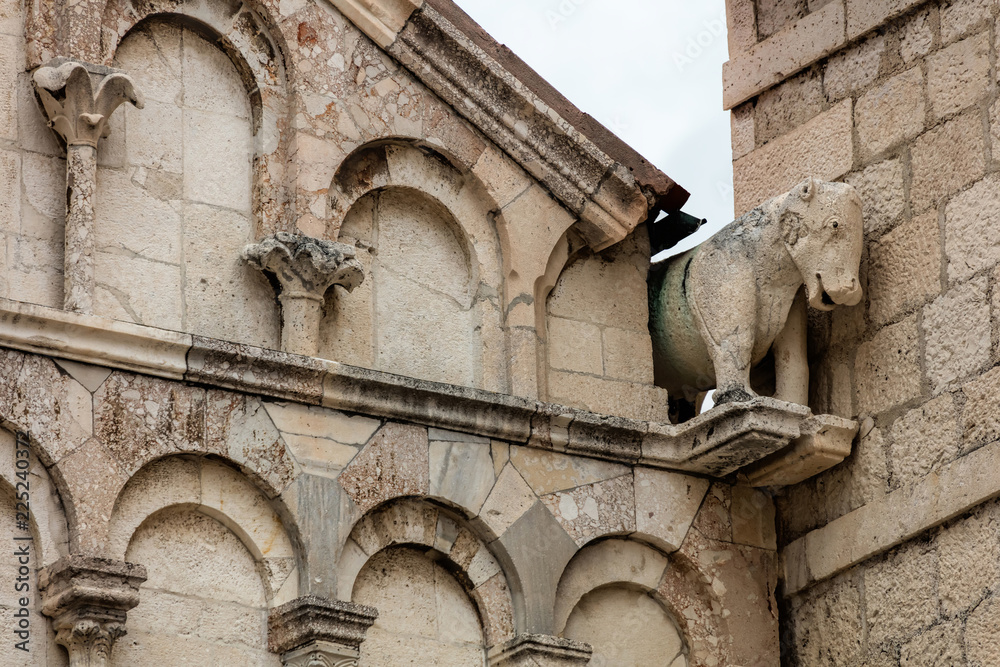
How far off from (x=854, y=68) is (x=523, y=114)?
1300 millimetres

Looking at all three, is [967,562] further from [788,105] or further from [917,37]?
[788,105]

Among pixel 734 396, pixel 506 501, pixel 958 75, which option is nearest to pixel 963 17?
pixel 958 75

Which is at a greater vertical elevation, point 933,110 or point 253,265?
point 933,110

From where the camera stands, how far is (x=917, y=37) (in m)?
7.29

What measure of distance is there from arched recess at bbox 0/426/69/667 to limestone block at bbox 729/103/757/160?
3.28 m

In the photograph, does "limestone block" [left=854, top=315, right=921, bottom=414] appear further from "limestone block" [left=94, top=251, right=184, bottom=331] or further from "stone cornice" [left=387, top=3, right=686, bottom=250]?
"limestone block" [left=94, top=251, right=184, bottom=331]

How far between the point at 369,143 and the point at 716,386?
163 centimetres

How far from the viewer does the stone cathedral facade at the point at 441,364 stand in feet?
20.9

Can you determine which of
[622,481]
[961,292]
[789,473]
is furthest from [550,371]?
[961,292]

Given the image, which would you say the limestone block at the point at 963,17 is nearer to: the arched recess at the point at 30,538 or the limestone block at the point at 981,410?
the limestone block at the point at 981,410

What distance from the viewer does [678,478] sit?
7.40 meters

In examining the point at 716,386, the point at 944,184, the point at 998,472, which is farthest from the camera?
the point at 716,386

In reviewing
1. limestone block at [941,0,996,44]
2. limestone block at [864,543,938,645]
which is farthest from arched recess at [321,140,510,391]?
limestone block at [941,0,996,44]

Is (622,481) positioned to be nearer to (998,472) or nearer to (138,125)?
(998,472)
